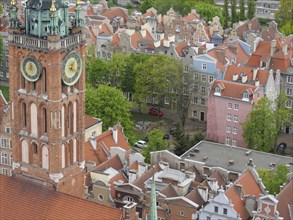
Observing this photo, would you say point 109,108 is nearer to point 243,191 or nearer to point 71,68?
point 243,191

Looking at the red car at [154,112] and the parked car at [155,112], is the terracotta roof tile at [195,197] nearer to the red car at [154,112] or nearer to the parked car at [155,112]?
the parked car at [155,112]

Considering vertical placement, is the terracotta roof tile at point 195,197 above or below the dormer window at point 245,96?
below

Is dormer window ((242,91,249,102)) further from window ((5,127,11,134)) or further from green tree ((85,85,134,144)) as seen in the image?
window ((5,127,11,134))

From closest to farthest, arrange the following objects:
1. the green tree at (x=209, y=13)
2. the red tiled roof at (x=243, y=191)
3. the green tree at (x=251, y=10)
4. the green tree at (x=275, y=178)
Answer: the red tiled roof at (x=243, y=191)
the green tree at (x=275, y=178)
the green tree at (x=209, y=13)
the green tree at (x=251, y=10)

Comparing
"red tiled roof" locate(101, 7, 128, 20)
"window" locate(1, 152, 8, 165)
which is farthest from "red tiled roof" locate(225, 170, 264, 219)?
"red tiled roof" locate(101, 7, 128, 20)

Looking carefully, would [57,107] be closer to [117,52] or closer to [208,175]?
[208,175]

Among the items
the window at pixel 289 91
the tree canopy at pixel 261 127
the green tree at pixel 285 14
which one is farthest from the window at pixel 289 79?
the green tree at pixel 285 14

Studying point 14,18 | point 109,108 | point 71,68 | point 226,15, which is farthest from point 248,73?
point 226,15
